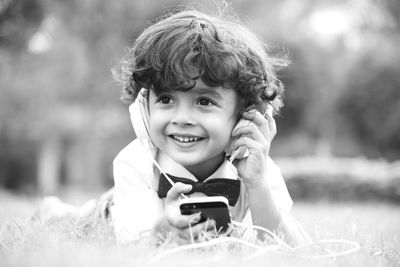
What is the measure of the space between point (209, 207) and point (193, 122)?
0.48m

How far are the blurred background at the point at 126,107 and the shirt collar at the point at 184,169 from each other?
126cm

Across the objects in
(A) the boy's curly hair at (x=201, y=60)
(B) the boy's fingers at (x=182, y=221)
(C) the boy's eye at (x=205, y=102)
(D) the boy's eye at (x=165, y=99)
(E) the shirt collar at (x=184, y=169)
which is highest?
(A) the boy's curly hair at (x=201, y=60)

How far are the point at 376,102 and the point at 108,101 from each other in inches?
562

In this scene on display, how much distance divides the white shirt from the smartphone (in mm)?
428

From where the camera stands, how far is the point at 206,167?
304 cm

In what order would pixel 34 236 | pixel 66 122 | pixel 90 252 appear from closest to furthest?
pixel 90 252 < pixel 34 236 < pixel 66 122

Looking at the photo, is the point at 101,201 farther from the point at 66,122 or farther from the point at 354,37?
→ the point at 354,37

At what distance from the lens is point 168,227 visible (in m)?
2.37

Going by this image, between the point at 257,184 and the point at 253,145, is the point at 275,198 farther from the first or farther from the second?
the point at 253,145

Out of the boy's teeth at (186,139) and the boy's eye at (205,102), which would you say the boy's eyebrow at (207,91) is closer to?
the boy's eye at (205,102)

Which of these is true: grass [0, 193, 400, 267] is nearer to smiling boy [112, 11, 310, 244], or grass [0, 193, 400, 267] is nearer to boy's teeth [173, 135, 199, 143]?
smiling boy [112, 11, 310, 244]

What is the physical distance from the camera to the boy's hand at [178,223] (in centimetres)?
233

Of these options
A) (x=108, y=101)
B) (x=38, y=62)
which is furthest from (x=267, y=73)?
(x=108, y=101)

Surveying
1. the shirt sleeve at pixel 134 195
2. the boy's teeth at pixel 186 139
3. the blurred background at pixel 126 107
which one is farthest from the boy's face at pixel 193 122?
the blurred background at pixel 126 107
